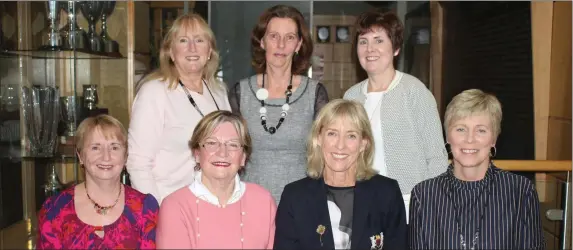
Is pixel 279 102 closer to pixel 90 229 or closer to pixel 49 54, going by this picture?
pixel 90 229

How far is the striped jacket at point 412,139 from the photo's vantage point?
8.61ft

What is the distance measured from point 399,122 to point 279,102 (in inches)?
22.3

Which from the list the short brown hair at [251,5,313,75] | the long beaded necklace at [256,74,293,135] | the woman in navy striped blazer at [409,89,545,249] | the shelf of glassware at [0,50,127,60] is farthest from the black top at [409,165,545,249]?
the shelf of glassware at [0,50,127,60]

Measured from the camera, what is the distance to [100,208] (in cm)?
236

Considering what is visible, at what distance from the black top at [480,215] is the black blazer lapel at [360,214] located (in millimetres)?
210

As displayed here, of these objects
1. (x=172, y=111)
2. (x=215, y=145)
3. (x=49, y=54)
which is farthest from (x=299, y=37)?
(x=49, y=54)

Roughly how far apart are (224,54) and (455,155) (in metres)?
3.18

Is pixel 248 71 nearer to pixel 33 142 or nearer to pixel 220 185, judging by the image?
pixel 33 142

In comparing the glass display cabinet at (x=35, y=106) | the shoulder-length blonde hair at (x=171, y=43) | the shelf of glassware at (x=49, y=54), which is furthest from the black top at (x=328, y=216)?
the shelf of glassware at (x=49, y=54)

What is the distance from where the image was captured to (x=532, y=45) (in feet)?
12.8

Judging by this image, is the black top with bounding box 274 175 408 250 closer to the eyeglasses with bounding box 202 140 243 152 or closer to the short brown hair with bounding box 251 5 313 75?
the eyeglasses with bounding box 202 140 243 152

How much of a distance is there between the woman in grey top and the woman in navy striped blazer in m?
0.64

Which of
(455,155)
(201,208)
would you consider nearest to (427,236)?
(455,155)

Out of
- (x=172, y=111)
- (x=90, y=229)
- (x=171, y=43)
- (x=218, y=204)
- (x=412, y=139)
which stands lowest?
(x=90, y=229)
